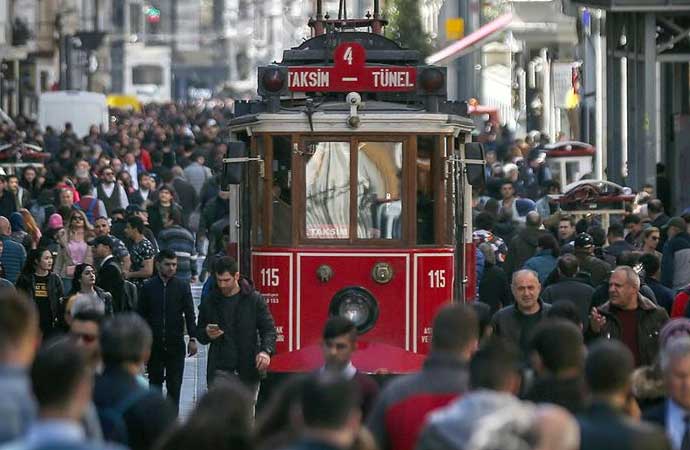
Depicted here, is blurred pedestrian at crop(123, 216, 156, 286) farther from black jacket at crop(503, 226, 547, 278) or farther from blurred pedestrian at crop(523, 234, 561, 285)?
blurred pedestrian at crop(523, 234, 561, 285)

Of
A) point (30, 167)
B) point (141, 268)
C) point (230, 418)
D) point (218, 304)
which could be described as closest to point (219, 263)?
point (218, 304)

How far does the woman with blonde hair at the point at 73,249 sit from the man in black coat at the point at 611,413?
10.8m

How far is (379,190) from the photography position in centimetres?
1588

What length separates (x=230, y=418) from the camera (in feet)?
24.0

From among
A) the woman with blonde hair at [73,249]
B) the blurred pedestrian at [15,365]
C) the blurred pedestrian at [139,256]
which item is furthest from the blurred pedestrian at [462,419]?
the blurred pedestrian at [139,256]

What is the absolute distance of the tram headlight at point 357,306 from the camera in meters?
15.6

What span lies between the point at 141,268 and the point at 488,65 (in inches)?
1889

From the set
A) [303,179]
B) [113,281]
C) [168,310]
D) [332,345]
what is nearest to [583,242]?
[303,179]

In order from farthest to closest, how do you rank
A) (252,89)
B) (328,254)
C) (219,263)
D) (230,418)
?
(252,89)
(328,254)
(219,263)
(230,418)

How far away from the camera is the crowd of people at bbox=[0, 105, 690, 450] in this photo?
716cm

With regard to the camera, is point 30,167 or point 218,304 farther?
point 30,167

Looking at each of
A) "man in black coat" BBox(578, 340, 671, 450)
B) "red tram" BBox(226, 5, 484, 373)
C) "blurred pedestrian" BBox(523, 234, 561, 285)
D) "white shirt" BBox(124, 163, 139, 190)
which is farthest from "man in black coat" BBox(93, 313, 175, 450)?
"white shirt" BBox(124, 163, 139, 190)

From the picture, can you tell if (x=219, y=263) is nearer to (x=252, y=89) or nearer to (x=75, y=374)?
(x=75, y=374)

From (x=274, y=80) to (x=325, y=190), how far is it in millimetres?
912
